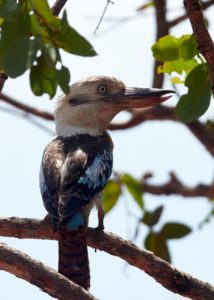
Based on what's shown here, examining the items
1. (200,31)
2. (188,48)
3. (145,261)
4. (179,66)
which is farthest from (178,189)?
(200,31)

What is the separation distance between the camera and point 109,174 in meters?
4.97

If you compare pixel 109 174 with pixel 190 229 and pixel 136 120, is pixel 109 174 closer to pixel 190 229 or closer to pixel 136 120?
pixel 190 229

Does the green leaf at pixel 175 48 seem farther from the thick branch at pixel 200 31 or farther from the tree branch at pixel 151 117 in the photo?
the tree branch at pixel 151 117

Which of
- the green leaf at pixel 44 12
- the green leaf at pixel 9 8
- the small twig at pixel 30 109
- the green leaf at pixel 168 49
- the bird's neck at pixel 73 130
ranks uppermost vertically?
the green leaf at pixel 9 8

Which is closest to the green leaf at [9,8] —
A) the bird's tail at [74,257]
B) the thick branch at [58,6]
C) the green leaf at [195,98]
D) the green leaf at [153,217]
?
the green leaf at [195,98]

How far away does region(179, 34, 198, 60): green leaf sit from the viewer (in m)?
3.69

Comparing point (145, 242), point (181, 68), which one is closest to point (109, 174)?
point (145, 242)

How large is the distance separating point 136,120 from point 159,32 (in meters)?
0.69

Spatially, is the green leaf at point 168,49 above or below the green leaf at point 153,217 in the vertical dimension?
above

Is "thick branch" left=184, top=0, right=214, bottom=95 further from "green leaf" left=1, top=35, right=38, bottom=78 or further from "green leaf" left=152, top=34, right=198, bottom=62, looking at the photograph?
"green leaf" left=1, top=35, right=38, bottom=78

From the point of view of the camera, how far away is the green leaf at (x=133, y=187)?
5094 mm

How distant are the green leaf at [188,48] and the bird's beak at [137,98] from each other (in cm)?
166

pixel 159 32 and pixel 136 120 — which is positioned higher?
pixel 159 32

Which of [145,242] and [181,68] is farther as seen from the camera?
[145,242]
